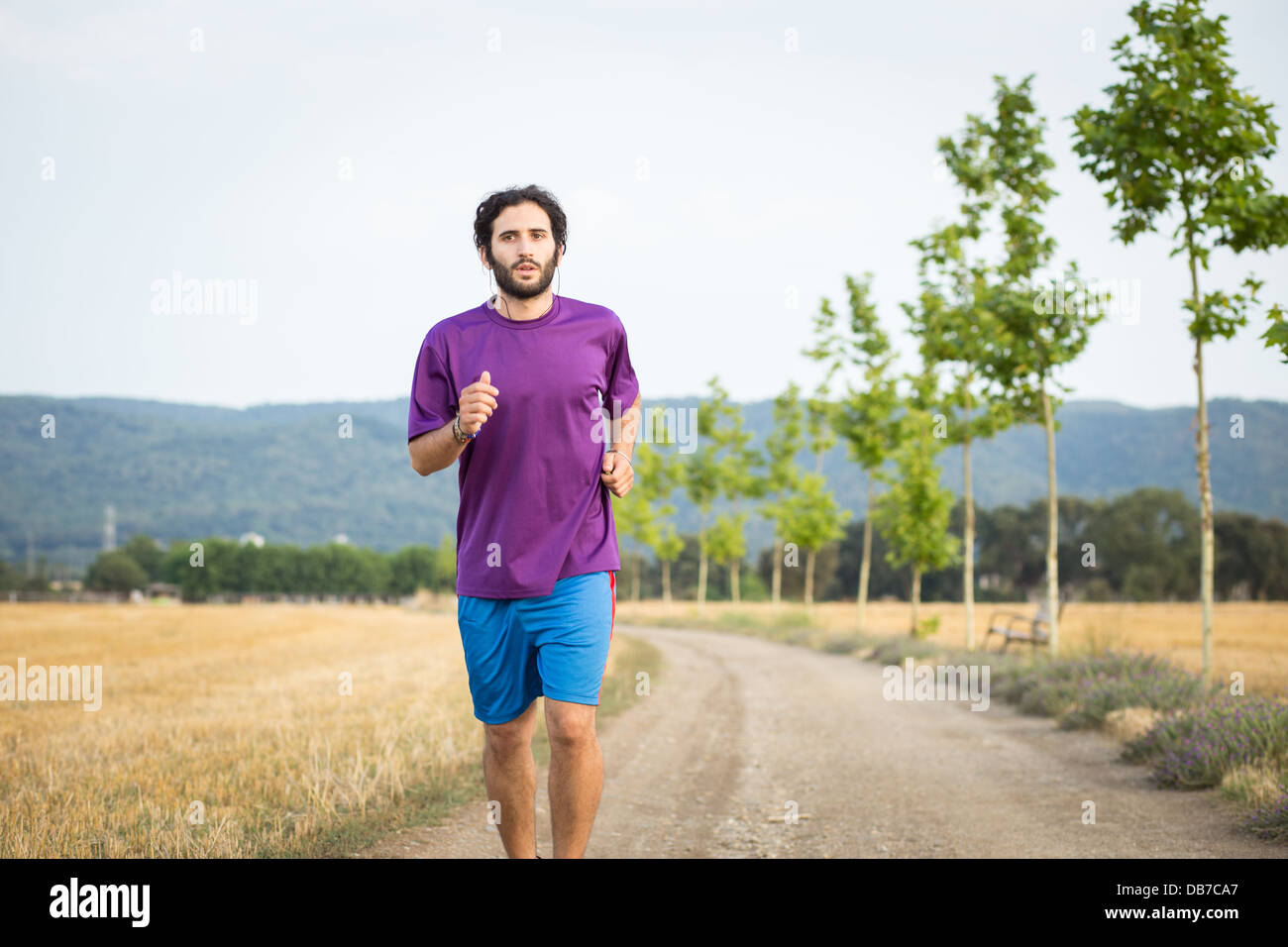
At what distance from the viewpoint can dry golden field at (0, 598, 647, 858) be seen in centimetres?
482

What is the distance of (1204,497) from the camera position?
10500 mm

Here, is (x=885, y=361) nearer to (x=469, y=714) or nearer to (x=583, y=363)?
(x=469, y=714)

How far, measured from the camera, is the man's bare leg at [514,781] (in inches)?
152

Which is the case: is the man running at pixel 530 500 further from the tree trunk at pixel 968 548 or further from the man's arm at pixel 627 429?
the tree trunk at pixel 968 548

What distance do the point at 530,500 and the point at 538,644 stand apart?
0.53 m

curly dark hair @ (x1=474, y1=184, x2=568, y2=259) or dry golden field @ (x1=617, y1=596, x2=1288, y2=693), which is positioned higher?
curly dark hair @ (x1=474, y1=184, x2=568, y2=259)

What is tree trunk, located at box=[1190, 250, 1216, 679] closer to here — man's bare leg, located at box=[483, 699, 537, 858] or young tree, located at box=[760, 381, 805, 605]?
man's bare leg, located at box=[483, 699, 537, 858]

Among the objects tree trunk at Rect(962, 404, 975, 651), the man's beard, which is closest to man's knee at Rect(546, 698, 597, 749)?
the man's beard

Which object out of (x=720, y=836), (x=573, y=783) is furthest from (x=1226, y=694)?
(x=573, y=783)

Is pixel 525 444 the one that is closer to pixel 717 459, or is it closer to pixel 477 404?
pixel 477 404

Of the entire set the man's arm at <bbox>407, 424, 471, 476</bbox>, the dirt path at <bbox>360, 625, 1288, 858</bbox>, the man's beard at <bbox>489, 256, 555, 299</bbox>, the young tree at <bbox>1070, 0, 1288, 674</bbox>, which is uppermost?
the young tree at <bbox>1070, 0, 1288, 674</bbox>
